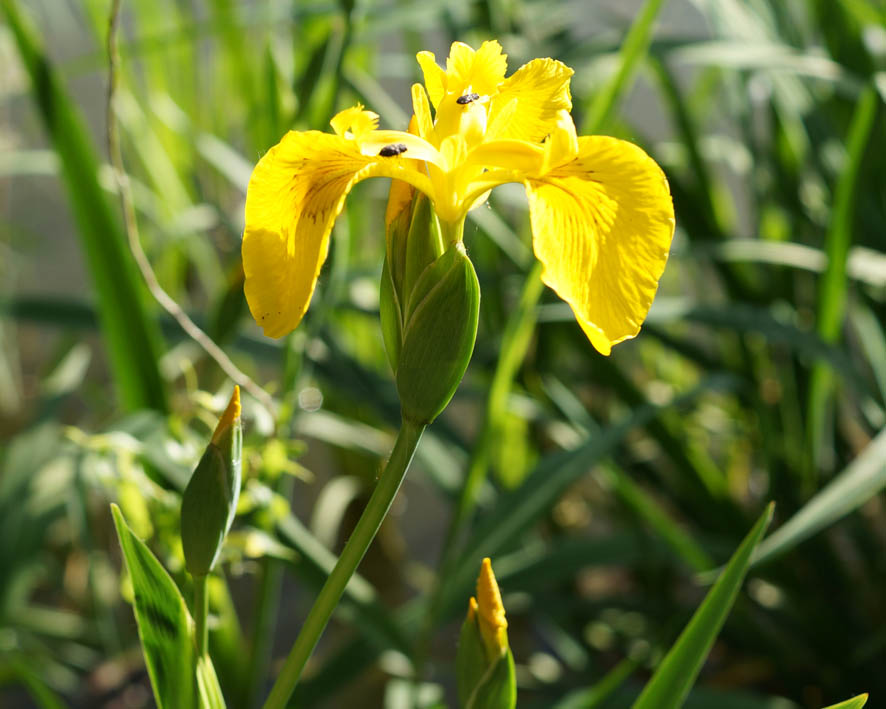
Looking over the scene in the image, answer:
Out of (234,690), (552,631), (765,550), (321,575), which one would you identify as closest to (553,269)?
(765,550)

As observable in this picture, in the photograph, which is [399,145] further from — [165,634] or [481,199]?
[165,634]

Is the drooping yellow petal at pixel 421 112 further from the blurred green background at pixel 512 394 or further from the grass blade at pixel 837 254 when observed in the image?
the grass blade at pixel 837 254

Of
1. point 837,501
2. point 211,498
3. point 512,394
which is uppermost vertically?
point 211,498

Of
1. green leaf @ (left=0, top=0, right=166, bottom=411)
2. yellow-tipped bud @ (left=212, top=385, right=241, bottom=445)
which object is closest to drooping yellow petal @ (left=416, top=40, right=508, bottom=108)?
yellow-tipped bud @ (left=212, top=385, right=241, bottom=445)

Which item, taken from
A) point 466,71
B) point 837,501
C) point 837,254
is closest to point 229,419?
point 466,71

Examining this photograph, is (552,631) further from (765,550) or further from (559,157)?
(559,157)

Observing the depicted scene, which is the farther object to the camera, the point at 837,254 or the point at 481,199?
the point at 837,254
